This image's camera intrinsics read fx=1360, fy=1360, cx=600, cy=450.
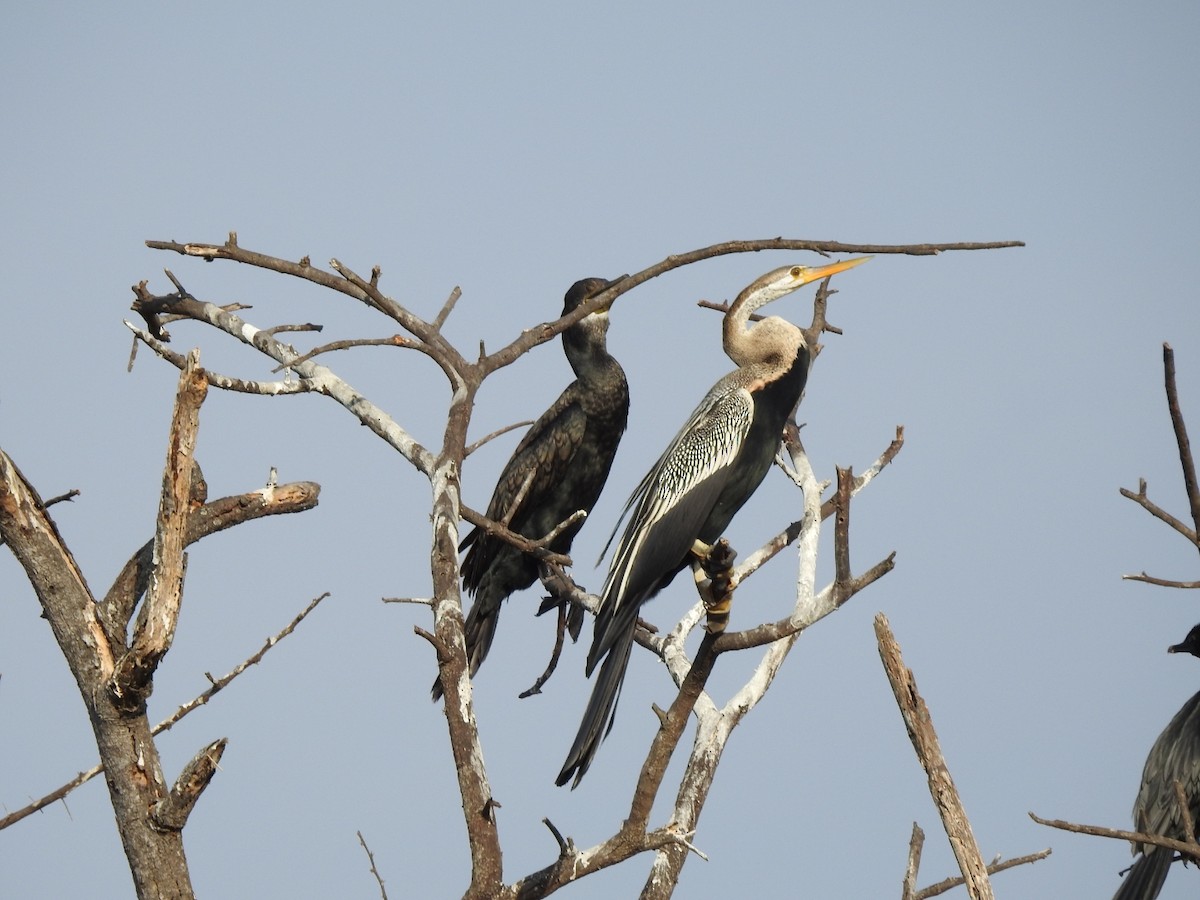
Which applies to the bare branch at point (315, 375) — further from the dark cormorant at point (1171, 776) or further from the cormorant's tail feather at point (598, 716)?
the dark cormorant at point (1171, 776)

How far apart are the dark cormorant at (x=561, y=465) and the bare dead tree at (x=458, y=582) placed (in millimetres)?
786

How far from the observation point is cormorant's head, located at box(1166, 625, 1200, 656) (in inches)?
253

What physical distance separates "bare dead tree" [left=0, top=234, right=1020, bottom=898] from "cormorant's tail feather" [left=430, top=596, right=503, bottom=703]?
34.3 inches

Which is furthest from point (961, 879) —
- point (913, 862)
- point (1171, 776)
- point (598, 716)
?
point (1171, 776)

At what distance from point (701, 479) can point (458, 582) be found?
1102 mm

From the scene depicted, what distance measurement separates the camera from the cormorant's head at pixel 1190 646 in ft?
21.1

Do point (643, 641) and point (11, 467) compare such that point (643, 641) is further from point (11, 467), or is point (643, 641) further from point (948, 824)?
point (11, 467)

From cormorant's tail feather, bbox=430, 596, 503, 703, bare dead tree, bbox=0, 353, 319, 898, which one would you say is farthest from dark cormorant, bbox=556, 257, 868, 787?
cormorant's tail feather, bbox=430, 596, 503, 703

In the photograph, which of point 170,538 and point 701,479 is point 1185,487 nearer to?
point 701,479

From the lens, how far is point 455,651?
3.92m

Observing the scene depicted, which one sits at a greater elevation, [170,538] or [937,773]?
[170,538]

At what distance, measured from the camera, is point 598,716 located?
4.11m

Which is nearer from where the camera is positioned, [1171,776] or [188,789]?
[188,789]

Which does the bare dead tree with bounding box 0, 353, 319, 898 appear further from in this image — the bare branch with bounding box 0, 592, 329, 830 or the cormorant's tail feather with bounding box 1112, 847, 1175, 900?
the cormorant's tail feather with bounding box 1112, 847, 1175, 900
